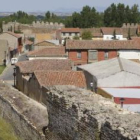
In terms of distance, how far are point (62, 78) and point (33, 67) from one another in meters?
5.70

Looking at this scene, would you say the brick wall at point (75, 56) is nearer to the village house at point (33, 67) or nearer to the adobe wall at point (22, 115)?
the village house at point (33, 67)

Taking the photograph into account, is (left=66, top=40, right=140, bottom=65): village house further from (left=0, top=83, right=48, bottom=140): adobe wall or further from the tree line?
the tree line

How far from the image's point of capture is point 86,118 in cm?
905

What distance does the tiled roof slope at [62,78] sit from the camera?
73.7 ft

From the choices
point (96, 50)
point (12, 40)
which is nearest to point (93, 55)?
point (96, 50)

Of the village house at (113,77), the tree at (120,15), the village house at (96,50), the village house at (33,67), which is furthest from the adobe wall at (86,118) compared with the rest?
the tree at (120,15)

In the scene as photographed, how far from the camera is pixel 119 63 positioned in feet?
76.5

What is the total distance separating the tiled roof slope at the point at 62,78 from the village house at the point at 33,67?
397 centimetres

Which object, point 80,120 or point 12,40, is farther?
point 12,40

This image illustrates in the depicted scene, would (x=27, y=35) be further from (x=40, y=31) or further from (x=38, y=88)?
(x=38, y=88)

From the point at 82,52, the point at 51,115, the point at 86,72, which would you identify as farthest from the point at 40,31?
the point at 51,115

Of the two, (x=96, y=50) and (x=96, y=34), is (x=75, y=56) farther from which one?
(x=96, y=34)

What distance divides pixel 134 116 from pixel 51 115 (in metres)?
3.45

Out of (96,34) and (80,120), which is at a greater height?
(80,120)
